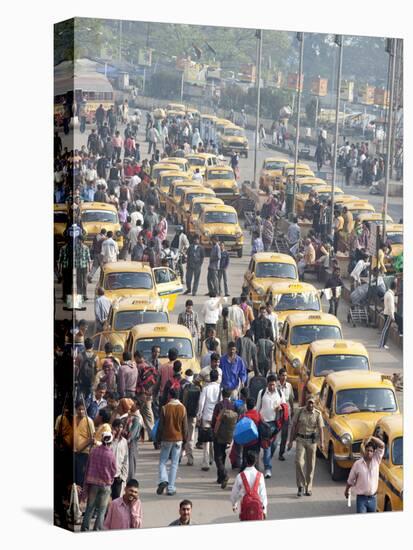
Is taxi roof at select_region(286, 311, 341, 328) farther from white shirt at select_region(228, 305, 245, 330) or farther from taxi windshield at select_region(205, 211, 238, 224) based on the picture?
taxi windshield at select_region(205, 211, 238, 224)

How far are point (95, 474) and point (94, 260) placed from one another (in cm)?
326

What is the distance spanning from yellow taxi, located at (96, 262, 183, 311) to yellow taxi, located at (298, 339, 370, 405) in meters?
2.49

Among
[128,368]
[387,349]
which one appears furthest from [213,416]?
[387,349]

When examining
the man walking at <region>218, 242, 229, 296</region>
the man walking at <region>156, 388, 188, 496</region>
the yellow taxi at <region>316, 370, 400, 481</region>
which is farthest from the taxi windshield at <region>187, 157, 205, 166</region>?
the man walking at <region>156, 388, 188, 496</region>

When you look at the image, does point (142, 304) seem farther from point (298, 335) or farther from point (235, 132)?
point (235, 132)

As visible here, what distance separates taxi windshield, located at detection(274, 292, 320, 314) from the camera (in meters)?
33.6

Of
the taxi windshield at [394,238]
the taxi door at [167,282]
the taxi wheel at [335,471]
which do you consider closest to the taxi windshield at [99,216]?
the taxi door at [167,282]

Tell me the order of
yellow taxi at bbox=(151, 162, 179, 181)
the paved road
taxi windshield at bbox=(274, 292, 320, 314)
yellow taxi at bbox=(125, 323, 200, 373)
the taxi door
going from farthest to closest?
taxi windshield at bbox=(274, 292, 320, 314), the taxi door, yellow taxi at bbox=(151, 162, 179, 181), yellow taxi at bbox=(125, 323, 200, 373), the paved road

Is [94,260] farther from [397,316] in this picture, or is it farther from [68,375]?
[397,316]

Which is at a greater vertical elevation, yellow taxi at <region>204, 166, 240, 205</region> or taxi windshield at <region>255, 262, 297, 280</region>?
yellow taxi at <region>204, 166, 240, 205</region>

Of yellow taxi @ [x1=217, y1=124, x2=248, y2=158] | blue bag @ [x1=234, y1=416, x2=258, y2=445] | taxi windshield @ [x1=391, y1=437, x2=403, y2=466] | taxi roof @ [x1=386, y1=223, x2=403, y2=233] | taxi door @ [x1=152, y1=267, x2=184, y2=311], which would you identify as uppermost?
yellow taxi @ [x1=217, y1=124, x2=248, y2=158]

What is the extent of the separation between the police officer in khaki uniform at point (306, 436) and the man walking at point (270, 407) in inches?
15.0

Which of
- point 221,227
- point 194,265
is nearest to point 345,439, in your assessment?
point 194,265

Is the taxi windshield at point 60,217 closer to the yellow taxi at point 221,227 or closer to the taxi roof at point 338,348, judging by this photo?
the yellow taxi at point 221,227
